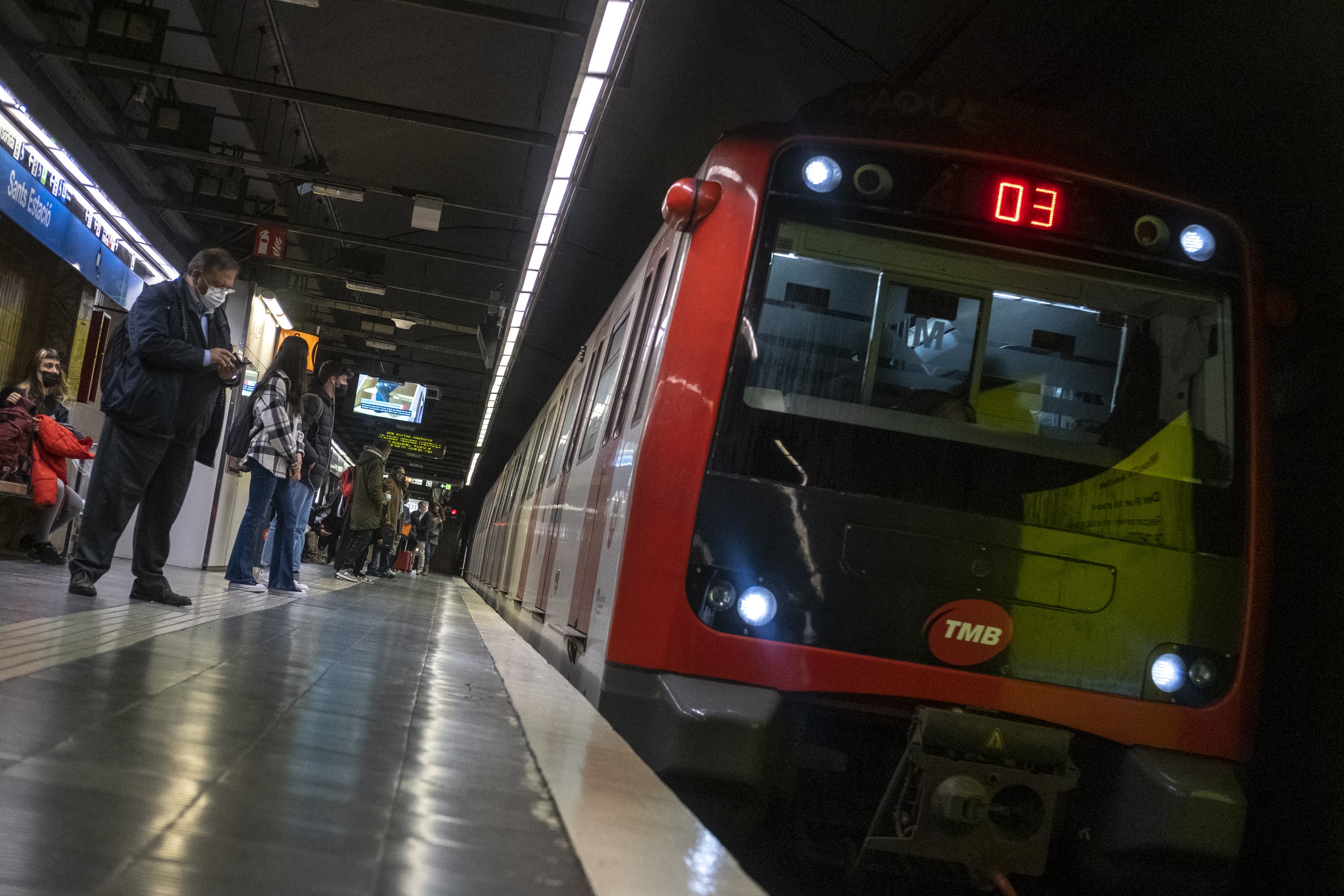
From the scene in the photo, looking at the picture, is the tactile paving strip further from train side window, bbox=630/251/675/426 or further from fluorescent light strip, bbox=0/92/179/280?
fluorescent light strip, bbox=0/92/179/280

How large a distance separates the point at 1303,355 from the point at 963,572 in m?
2.37

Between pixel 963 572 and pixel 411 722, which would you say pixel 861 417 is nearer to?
pixel 963 572

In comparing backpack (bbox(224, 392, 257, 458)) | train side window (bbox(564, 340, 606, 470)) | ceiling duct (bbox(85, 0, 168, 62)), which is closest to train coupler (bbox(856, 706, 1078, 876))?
train side window (bbox(564, 340, 606, 470))

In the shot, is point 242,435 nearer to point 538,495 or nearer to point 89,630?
point 538,495

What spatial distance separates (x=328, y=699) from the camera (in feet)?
13.1

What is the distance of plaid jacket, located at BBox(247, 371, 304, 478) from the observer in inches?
347

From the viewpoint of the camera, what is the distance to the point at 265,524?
9.65 metres

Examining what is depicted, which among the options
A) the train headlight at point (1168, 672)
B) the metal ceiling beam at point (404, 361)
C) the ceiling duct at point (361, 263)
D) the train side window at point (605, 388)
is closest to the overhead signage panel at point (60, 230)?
the ceiling duct at point (361, 263)

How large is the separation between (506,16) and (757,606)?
8.12 metres

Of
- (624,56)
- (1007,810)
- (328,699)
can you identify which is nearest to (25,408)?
(624,56)

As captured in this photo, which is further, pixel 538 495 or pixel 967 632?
pixel 538 495

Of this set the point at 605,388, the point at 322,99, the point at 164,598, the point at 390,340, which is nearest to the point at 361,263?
the point at 390,340

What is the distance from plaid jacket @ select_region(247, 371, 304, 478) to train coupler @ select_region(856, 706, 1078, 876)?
20.3ft

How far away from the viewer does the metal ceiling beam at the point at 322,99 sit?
11.9 m
